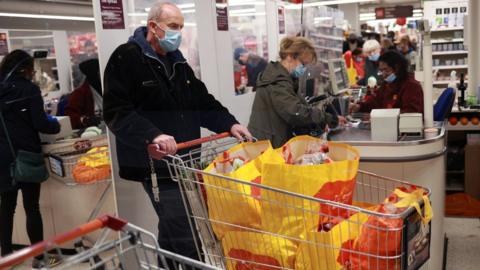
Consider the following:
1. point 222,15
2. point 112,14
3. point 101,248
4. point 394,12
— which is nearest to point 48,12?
point 112,14

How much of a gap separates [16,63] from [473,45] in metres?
5.12

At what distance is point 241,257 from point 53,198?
1.39 m

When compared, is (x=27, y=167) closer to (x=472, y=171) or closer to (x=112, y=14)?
(x=112, y=14)

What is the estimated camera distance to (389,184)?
9.73 ft

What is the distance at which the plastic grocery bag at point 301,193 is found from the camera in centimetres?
196

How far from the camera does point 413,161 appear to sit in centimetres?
301

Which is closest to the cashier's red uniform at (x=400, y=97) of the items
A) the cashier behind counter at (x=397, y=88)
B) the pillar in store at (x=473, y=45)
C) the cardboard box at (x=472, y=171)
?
the cashier behind counter at (x=397, y=88)

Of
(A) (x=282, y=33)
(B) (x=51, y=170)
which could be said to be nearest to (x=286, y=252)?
(B) (x=51, y=170)

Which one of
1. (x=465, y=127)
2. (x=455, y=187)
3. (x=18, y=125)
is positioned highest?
(x=18, y=125)

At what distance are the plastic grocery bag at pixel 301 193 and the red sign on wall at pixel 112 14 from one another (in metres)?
1.41

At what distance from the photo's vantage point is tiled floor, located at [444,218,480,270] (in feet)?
12.4

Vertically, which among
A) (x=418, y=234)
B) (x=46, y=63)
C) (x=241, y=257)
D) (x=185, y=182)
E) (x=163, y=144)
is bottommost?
(x=241, y=257)

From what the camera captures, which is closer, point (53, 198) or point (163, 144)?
point (163, 144)

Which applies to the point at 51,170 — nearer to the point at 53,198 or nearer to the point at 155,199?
the point at 53,198
